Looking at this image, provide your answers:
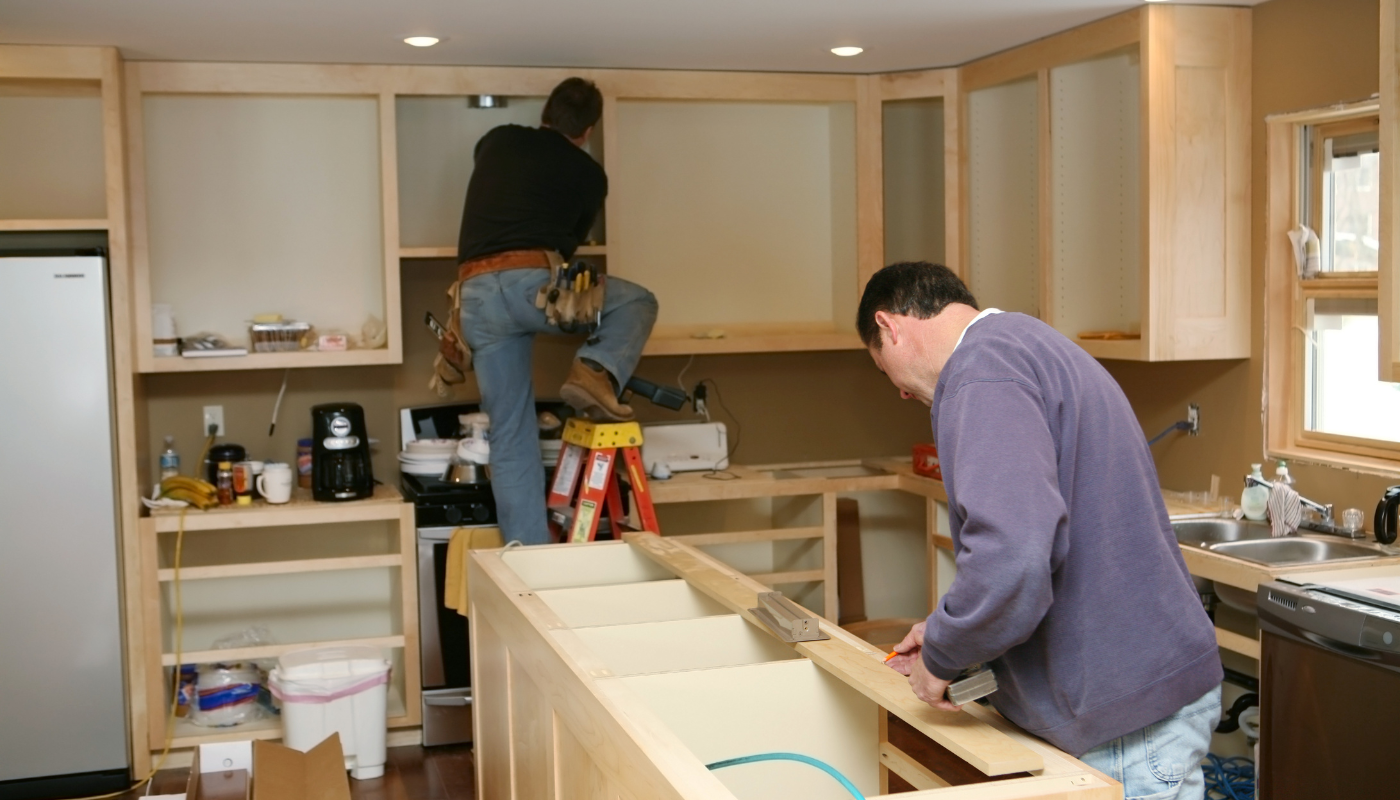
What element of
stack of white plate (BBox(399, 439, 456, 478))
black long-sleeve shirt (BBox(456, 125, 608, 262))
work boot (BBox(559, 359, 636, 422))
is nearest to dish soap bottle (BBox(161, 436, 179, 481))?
stack of white plate (BBox(399, 439, 456, 478))

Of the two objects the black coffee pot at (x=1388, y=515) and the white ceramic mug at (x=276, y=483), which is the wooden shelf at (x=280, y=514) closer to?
the white ceramic mug at (x=276, y=483)

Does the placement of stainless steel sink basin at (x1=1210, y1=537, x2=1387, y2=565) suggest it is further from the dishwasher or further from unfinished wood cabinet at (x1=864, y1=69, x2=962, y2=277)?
unfinished wood cabinet at (x1=864, y1=69, x2=962, y2=277)

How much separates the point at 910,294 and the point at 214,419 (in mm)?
3468

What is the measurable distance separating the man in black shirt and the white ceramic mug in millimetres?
753

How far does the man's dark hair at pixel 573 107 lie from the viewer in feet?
13.8

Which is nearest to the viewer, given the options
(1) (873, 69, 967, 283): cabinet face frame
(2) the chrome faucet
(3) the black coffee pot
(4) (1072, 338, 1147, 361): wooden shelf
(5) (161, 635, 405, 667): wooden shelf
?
(3) the black coffee pot

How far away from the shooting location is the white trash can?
4.15 m

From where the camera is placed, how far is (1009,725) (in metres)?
1.93

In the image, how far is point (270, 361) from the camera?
14.5ft

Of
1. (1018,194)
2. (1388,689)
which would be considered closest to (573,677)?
(1388,689)

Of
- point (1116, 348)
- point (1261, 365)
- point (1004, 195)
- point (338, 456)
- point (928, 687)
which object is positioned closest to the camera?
point (928, 687)

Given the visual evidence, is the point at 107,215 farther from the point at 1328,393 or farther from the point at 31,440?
the point at 1328,393

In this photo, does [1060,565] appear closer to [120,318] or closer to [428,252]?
[428,252]

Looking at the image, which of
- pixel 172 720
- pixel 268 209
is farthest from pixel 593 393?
pixel 172 720
